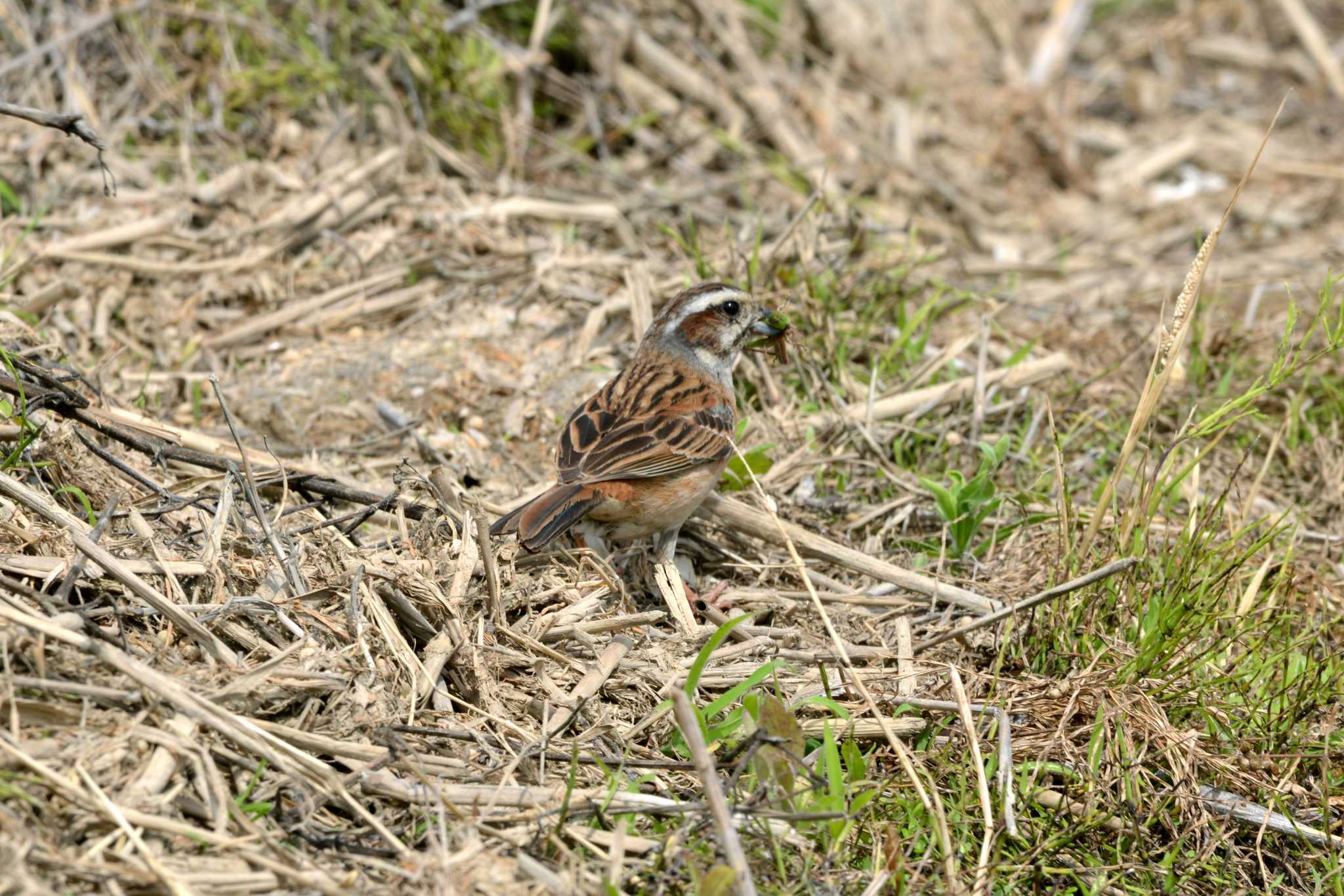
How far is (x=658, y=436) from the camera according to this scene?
5.29m

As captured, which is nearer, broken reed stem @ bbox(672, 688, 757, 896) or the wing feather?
broken reed stem @ bbox(672, 688, 757, 896)

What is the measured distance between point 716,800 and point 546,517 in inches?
67.4

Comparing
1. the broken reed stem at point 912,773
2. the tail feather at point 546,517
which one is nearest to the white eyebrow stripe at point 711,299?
the tail feather at point 546,517

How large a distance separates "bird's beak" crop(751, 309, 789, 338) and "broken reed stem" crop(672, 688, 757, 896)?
284cm

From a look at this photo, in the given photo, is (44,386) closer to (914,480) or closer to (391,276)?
(391,276)

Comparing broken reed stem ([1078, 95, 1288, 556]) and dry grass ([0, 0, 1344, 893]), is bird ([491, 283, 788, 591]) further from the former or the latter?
broken reed stem ([1078, 95, 1288, 556])

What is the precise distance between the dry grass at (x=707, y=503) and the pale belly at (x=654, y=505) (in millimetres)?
235

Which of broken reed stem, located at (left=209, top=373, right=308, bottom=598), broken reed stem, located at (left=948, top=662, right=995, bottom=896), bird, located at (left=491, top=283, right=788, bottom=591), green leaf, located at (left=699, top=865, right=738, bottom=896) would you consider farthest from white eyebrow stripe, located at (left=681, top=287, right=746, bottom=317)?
green leaf, located at (left=699, top=865, right=738, bottom=896)

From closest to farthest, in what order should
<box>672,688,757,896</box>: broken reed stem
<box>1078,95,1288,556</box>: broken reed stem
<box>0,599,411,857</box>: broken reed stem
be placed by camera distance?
<box>672,688,757,896</box>: broken reed stem
<box>0,599,411,857</box>: broken reed stem
<box>1078,95,1288,556</box>: broken reed stem

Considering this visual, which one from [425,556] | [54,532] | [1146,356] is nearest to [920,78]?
[1146,356]

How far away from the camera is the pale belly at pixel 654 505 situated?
518cm

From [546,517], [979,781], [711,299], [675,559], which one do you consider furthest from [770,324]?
[979,781]

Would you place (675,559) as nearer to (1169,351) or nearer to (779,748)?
(779,748)

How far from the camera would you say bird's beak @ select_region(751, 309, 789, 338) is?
597cm
